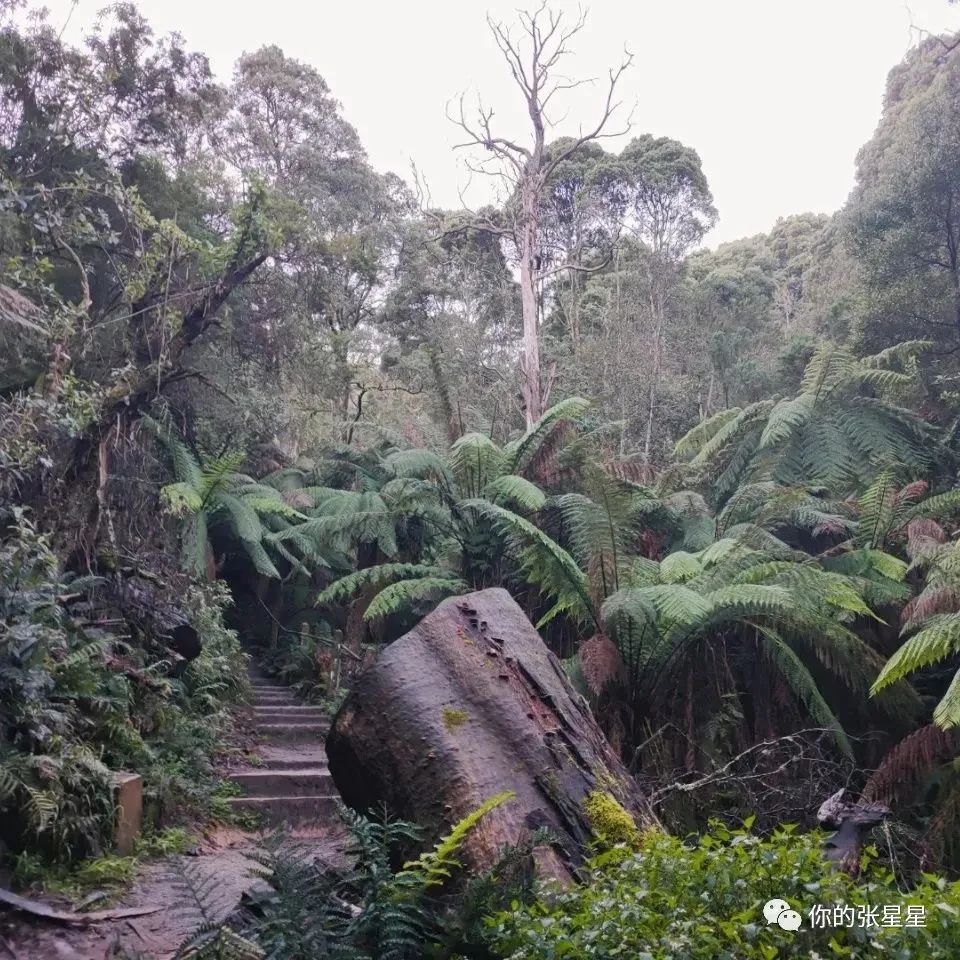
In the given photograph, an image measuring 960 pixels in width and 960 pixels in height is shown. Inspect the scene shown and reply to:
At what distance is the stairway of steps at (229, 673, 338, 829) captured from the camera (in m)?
5.43

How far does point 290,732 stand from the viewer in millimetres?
6914

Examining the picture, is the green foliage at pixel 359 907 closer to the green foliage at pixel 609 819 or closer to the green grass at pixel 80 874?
the green foliage at pixel 609 819

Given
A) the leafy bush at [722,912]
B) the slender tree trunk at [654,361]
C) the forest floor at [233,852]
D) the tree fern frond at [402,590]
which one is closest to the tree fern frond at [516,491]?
the tree fern frond at [402,590]

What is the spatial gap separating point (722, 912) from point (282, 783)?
4.42 m

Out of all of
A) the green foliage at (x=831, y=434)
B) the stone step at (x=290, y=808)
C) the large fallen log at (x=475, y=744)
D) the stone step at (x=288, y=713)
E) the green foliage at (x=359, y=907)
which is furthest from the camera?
the green foliage at (x=831, y=434)

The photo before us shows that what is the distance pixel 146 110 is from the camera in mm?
8461

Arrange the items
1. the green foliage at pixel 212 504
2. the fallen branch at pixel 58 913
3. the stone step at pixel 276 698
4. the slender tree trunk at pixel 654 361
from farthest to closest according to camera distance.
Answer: the slender tree trunk at pixel 654 361 → the stone step at pixel 276 698 → the green foliage at pixel 212 504 → the fallen branch at pixel 58 913

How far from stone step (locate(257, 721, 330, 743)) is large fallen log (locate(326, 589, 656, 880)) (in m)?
4.01

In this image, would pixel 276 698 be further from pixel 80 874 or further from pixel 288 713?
pixel 80 874

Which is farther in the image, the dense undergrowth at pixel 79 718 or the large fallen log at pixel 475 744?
the dense undergrowth at pixel 79 718

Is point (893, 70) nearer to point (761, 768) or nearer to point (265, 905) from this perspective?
point (761, 768)

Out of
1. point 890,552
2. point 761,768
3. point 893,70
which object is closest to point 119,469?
point 761,768

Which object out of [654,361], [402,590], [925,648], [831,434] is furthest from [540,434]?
[654,361]

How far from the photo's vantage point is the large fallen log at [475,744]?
8.73 feet
